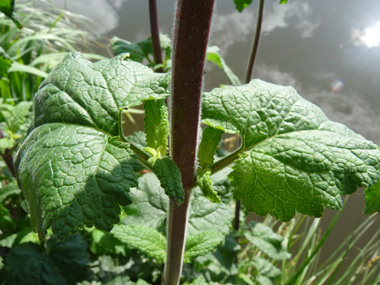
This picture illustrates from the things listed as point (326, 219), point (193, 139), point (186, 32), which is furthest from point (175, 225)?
point (326, 219)

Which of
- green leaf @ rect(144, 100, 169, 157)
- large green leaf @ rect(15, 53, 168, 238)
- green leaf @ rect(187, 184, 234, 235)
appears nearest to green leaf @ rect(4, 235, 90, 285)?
green leaf @ rect(187, 184, 234, 235)

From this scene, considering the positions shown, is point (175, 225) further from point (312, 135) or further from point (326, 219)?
point (326, 219)

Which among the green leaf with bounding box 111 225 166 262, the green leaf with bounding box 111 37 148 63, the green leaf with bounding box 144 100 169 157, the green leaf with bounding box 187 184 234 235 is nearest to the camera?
the green leaf with bounding box 144 100 169 157

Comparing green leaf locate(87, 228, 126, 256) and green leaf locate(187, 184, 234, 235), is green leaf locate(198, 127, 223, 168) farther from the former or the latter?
green leaf locate(87, 228, 126, 256)

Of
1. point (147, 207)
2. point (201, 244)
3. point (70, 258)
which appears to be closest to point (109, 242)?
point (70, 258)

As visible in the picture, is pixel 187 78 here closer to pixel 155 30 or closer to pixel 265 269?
pixel 155 30

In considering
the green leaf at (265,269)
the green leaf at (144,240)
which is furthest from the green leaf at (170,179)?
the green leaf at (265,269)
